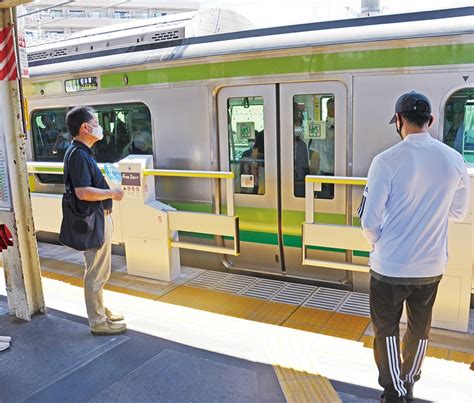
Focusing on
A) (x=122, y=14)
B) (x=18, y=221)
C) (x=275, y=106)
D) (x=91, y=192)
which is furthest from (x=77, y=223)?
(x=122, y=14)

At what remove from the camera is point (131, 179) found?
5.43 m

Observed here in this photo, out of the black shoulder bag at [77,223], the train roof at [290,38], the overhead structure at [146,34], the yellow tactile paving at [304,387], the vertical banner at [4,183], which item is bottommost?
the yellow tactile paving at [304,387]

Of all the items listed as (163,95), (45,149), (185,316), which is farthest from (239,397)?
(45,149)

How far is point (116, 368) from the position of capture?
3555 millimetres

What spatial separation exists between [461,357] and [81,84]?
5.06m

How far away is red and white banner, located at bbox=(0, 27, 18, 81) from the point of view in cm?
415

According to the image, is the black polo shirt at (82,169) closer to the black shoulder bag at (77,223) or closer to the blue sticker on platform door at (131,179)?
the black shoulder bag at (77,223)

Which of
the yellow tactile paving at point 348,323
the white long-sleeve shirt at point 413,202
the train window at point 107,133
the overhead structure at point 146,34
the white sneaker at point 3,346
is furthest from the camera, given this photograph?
the train window at point 107,133

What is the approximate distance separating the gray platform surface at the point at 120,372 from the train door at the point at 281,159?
5.65ft

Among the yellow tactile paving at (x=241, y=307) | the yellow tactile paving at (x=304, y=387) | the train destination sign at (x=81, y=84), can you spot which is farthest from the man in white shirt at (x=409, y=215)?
the train destination sign at (x=81, y=84)

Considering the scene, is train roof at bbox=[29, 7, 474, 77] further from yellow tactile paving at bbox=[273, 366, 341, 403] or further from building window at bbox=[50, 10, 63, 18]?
building window at bbox=[50, 10, 63, 18]

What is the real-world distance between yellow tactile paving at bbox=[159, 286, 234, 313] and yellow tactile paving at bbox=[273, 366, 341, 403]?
1.26 metres

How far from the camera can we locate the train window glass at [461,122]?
4227 millimetres

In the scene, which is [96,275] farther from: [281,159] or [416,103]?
[416,103]
